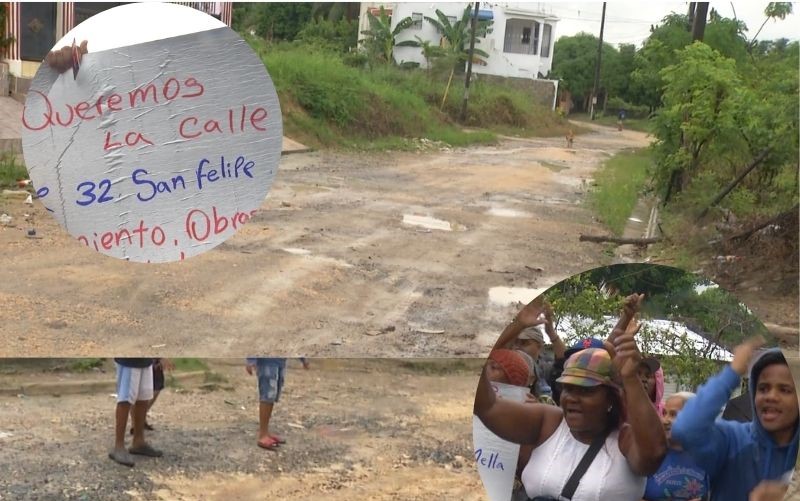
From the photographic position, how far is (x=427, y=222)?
9.88 meters

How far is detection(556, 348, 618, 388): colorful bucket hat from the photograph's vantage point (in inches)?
74.9

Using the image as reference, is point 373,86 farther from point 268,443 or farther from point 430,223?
point 268,443

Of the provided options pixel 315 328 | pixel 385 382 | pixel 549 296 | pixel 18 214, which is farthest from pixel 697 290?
pixel 18 214

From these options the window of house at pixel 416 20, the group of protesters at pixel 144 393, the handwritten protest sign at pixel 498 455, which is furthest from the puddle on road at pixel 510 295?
the handwritten protest sign at pixel 498 455

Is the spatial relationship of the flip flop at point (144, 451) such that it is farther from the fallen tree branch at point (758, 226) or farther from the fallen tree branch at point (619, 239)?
the fallen tree branch at point (619, 239)

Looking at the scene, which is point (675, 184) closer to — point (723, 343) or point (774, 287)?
point (774, 287)

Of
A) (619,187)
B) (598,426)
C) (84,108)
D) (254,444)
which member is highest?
(84,108)

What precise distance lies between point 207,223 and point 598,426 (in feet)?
4.51

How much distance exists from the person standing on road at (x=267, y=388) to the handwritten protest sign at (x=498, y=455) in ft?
2.61

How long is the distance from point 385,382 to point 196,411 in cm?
53

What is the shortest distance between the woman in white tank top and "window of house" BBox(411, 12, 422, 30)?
232 inches

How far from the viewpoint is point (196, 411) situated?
107 inches

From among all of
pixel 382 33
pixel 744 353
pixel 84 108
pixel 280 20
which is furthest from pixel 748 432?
pixel 280 20

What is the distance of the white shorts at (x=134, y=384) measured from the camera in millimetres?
2605
